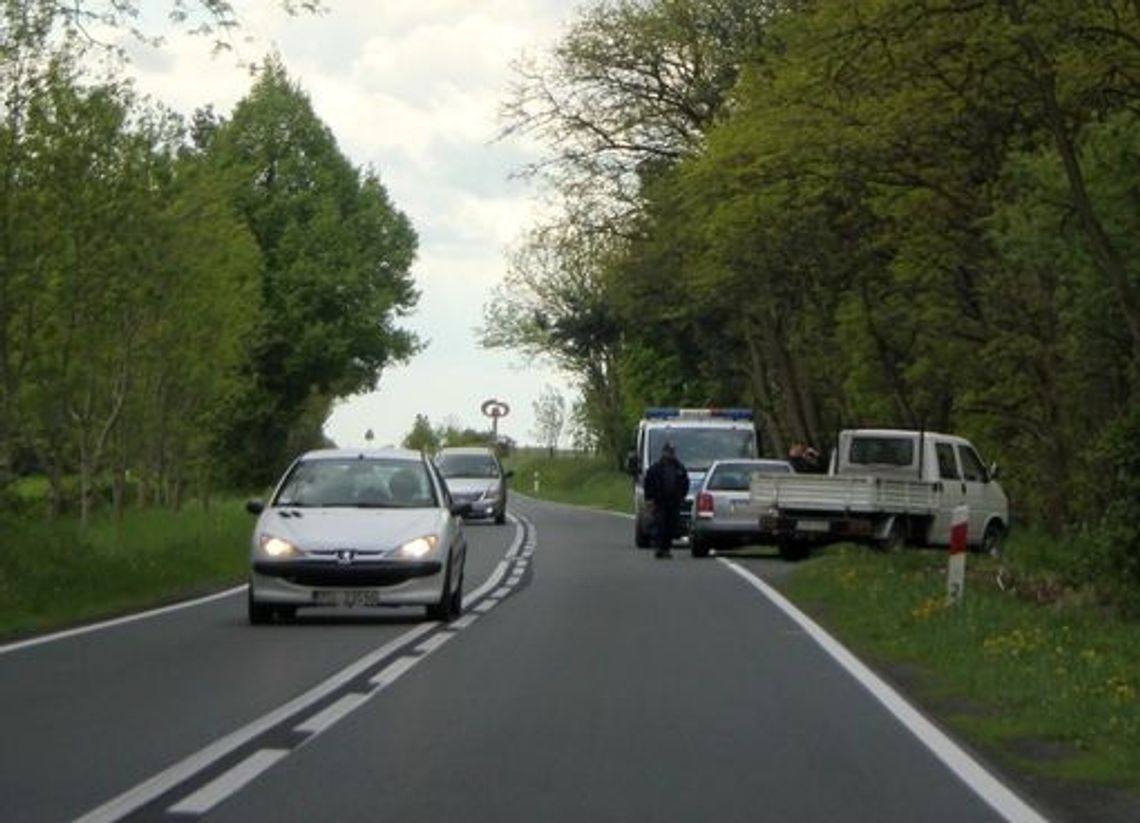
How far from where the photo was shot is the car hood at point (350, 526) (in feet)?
71.8

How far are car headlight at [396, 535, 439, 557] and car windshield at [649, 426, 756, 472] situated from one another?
23614 millimetres

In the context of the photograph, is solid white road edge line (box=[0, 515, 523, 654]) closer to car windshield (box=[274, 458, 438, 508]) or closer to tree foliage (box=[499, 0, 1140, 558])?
car windshield (box=[274, 458, 438, 508])

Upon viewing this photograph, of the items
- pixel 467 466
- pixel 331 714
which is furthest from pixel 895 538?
pixel 467 466

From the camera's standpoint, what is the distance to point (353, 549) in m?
21.8

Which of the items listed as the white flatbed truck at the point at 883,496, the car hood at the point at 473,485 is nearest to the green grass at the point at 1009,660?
the white flatbed truck at the point at 883,496

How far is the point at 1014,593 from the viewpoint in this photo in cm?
2592

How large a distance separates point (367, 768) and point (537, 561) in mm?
26222

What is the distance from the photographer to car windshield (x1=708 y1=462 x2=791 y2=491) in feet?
130

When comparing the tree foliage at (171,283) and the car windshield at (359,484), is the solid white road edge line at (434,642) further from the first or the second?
the tree foliage at (171,283)

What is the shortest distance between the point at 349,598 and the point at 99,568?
22.9 feet

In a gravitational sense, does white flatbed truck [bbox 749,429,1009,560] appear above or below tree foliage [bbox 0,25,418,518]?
below

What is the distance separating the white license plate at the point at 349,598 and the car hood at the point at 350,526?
0.43 meters

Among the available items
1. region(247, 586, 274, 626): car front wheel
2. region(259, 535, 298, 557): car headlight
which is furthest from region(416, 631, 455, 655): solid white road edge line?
region(247, 586, 274, 626): car front wheel

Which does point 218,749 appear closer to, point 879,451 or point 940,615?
point 940,615
